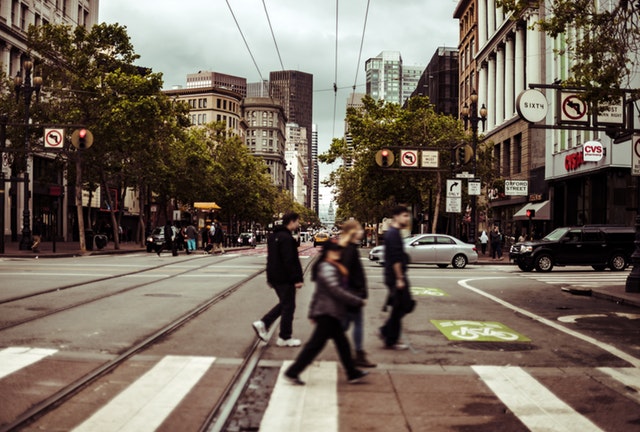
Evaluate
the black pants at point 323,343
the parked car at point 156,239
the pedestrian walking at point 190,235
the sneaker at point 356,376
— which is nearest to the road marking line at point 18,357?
the black pants at point 323,343

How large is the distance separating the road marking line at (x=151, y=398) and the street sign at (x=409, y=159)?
91.1 feet

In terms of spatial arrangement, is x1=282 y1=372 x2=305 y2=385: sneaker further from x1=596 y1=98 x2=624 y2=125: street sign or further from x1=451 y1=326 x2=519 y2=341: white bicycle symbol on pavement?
x1=596 y1=98 x2=624 y2=125: street sign

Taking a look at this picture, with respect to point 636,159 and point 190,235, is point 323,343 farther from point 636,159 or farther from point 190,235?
point 190,235

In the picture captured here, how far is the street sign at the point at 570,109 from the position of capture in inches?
653

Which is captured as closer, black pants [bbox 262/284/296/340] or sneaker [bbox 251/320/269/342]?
black pants [bbox 262/284/296/340]

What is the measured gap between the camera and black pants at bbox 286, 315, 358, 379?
6.54m

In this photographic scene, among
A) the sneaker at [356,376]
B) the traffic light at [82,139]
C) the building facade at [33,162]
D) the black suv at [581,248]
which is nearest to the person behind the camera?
→ the sneaker at [356,376]

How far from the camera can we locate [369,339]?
32.2ft

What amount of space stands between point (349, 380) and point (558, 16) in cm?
1159

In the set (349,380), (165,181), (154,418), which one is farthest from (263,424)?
(165,181)

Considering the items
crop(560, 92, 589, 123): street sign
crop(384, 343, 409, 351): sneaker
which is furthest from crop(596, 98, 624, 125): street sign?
crop(384, 343, 409, 351): sneaker

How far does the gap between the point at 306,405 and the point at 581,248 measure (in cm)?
2257

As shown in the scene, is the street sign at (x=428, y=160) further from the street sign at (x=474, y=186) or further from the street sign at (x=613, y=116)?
the street sign at (x=613, y=116)

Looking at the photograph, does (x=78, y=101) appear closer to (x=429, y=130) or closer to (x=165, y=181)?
(x=165, y=181)
